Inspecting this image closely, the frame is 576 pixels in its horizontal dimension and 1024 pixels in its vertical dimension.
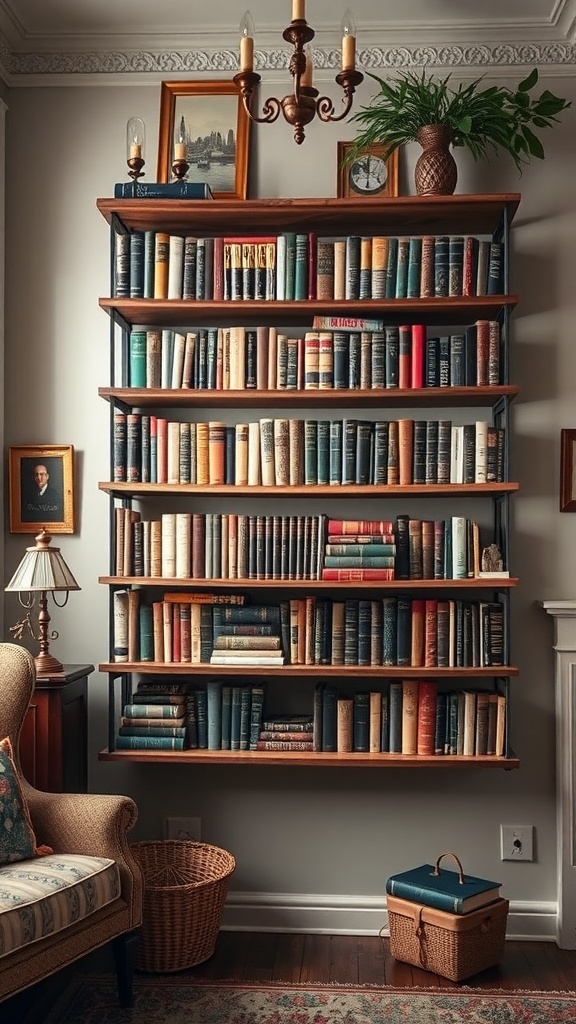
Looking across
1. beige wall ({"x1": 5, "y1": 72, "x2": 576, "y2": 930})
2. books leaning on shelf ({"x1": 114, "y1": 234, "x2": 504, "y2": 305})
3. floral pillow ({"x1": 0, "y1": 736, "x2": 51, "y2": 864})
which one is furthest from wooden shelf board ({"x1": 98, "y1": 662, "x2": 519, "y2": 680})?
books leaning on shelf ({"x1": 114, "y1": 234, "x2": 504, "y2": 305})

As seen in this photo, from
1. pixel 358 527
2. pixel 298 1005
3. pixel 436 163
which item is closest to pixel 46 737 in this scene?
pixel 298 1005

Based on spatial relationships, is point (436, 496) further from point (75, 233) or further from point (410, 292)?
point (75, 233)

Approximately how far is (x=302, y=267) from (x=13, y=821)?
1.85m

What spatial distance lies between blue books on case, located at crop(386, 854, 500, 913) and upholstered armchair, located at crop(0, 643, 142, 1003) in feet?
2.70

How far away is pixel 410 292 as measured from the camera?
10.5 ft

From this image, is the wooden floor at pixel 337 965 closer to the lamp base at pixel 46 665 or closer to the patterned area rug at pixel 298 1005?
the patterned area rug at pixel 298 1005

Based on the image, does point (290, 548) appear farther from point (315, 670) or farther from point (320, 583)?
point (315, 670)

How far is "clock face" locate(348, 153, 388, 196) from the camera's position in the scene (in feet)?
11.2

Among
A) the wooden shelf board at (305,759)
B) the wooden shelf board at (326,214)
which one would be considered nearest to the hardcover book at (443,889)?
the wooden shelf board at (305,759)

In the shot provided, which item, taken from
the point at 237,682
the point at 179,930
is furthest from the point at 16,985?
the point at 237,682

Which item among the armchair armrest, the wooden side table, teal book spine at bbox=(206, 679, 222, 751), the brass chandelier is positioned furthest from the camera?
teal book spine at bbox=(206, 679, 222, 751)

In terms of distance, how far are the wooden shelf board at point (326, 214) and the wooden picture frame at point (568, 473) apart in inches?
29.5

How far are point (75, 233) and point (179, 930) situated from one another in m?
2.30

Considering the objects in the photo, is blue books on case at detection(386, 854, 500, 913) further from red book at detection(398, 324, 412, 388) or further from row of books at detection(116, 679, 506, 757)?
red book at detection(398, 324, 412, 388)
